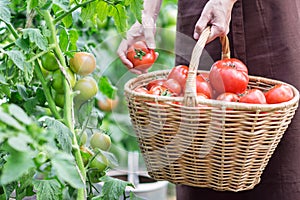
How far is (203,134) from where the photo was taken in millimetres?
1062

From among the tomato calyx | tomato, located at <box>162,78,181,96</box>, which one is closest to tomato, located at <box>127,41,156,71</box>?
the tomato calyx

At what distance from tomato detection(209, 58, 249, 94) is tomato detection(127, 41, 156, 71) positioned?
0.15 metres

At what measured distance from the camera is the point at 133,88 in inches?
48.4

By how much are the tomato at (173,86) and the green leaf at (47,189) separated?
0.36 meters

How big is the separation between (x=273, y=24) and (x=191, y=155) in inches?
21.1

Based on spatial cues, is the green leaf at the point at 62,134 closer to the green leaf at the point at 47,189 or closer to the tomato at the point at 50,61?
the green leaf at the point at 47,189

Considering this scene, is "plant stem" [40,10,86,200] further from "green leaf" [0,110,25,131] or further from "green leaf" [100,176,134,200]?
"green leaf" [0,110,25,131]

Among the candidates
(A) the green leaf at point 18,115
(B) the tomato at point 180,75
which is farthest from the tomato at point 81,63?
(A) the green leaf at point 18,115

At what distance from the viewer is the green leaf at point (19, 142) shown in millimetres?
474

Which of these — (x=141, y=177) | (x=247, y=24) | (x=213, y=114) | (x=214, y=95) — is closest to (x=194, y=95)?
(x=213, y=114)

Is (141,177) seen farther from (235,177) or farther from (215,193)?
(235,177)

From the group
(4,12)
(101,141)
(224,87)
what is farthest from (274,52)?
(4,12)

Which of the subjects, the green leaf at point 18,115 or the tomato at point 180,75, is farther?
the tomato at point 180,75

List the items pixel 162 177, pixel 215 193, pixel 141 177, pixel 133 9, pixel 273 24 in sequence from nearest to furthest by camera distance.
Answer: pixel 133 9 → pixel 162 177 → pixel 273 24 → pixel 215 193 → pixel 141 177
